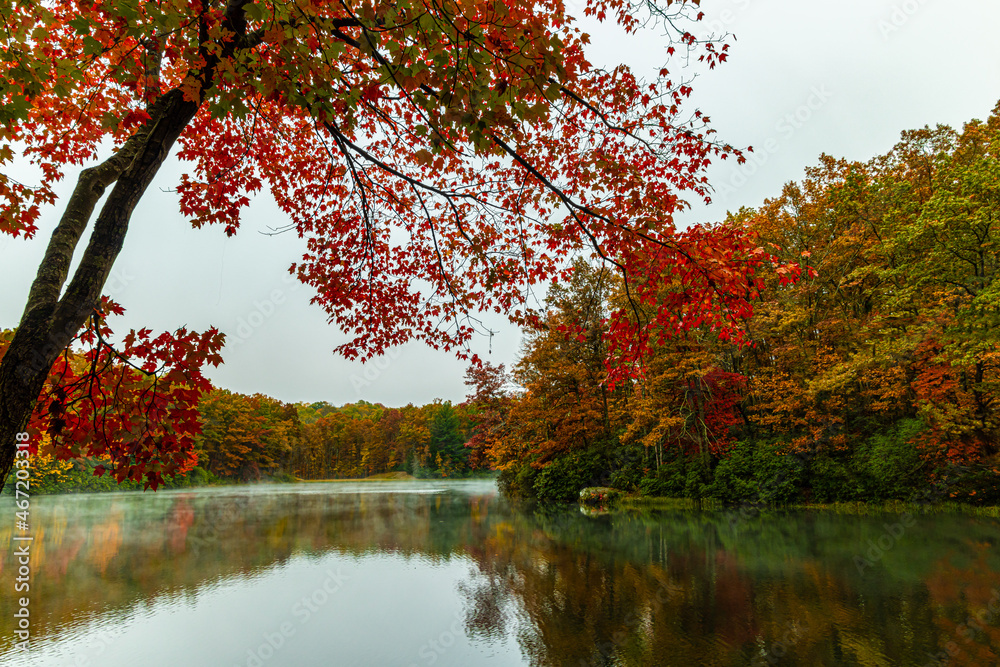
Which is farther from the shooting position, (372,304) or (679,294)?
(372,304)

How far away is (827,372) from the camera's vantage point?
575 inches

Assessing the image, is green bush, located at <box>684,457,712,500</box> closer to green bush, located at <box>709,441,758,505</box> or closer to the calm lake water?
green bush, located at <box>709,441,758,505</box>

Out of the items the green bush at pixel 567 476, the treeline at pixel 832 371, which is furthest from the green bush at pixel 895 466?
the green bush at pixel 567 476

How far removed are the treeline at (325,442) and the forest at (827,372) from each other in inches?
1040

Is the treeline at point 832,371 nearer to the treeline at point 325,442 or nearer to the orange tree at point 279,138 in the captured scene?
the orange tree at point 279,138

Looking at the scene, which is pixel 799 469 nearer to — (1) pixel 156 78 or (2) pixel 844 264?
(2) pixel 844 264

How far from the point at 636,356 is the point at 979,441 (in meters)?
15.1

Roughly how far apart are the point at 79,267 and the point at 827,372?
17.3 meters

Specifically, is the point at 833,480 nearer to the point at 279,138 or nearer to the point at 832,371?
the point at 832,371

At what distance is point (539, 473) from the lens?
2261 centimetres

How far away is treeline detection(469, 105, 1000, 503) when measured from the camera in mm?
12633

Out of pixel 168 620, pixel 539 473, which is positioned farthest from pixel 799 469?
pixel 168 620

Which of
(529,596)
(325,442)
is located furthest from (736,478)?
(325,442)

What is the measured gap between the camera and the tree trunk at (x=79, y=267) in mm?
2209
